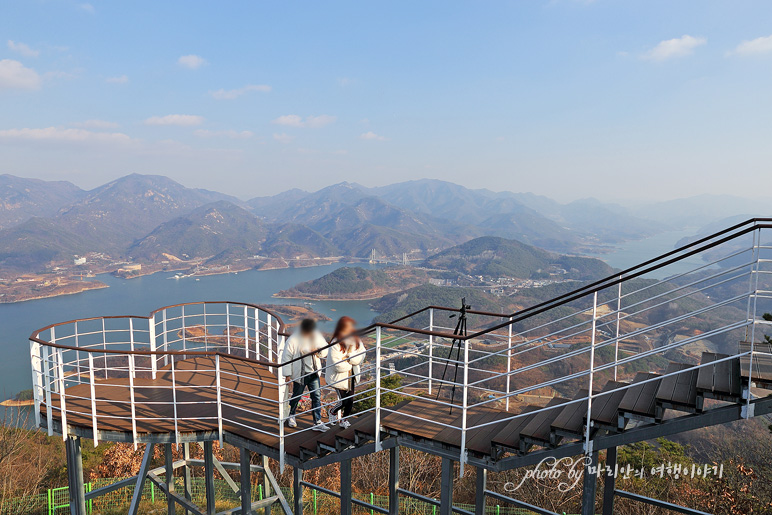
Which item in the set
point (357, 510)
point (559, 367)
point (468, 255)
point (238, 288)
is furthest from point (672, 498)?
point (468, 255)

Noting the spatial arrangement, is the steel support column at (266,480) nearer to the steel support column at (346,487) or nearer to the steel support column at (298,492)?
the steel support column at (298,492)

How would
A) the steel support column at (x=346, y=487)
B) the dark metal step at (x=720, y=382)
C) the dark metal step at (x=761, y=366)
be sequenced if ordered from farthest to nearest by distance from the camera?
the steel support column at (x=346, y=487)
the dark metal step at (x=720, y=382)
the dark metal step at (x=761, y=366)

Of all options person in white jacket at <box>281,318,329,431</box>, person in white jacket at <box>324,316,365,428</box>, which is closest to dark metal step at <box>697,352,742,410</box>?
person in white jacket at <box>324,316,365,428</box>

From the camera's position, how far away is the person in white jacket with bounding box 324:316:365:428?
5238 mm

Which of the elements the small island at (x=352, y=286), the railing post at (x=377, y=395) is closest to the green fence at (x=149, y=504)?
the railing post at (x=377, y=395)

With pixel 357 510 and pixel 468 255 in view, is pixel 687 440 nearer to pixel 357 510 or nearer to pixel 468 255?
pixel 357 510

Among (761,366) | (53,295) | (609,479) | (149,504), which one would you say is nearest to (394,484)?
(609,479)

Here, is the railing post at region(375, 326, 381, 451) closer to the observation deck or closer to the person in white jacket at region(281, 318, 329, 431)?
the observation deck

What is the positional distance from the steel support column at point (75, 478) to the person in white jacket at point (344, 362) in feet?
11.4

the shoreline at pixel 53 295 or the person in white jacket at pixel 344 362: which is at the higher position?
the person in white jacket at pixel 344 362

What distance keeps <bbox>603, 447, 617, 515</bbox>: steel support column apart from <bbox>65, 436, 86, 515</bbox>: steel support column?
6.54 meters

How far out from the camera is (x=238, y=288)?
132 m

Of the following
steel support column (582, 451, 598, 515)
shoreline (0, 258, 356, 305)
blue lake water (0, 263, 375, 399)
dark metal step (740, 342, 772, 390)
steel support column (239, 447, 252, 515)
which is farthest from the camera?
shoreline (0, 258, 356, 305)

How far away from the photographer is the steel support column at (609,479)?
5.26m
